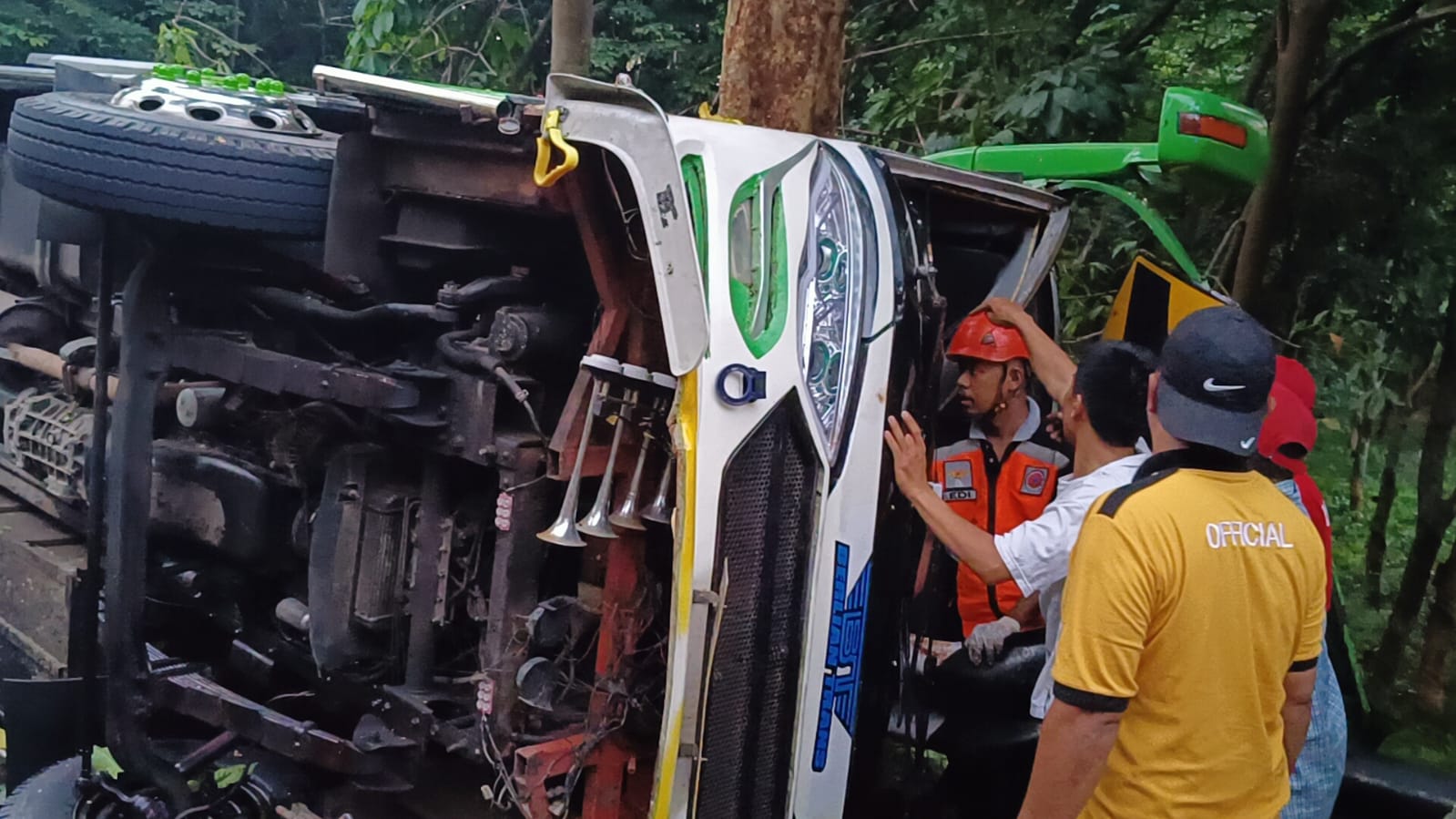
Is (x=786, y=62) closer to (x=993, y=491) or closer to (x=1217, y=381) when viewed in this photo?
(x=993, y=491)

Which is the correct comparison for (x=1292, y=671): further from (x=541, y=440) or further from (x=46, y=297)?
(x=46, y=297)

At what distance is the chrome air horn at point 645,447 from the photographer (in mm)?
2730

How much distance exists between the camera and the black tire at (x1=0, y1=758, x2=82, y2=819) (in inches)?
133

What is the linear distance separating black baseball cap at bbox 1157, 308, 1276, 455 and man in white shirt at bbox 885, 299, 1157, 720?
50cm

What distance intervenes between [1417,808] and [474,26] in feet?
28.0

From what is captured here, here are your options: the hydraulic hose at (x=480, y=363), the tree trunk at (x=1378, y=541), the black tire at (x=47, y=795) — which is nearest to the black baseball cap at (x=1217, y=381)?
the hydraulic hose at (x=480, y=363)

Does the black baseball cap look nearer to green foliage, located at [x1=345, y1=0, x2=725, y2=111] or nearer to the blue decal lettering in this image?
the blue decal lettering

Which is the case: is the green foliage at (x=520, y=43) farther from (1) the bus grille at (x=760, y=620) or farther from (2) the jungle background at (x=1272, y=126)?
(1) the bus grille at (x=760, y=620)

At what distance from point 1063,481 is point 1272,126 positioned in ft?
15.9

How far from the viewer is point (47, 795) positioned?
136 inches

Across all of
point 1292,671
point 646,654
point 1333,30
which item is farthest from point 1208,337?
point 1333,30

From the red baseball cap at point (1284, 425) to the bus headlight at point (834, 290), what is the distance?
103 centimetres

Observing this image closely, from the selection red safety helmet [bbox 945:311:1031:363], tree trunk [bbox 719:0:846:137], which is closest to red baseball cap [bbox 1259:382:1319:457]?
red safety helmet [bbox 945:311:1031:363]

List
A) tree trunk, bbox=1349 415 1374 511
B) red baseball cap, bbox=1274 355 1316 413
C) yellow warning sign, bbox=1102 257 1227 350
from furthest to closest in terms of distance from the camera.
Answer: tree trunk, bbox=1349 415 1374 511 < yellow warning sign, bbox=1102 257 1227 350 < red baseball cap, bbox=1274 355 1316 413
